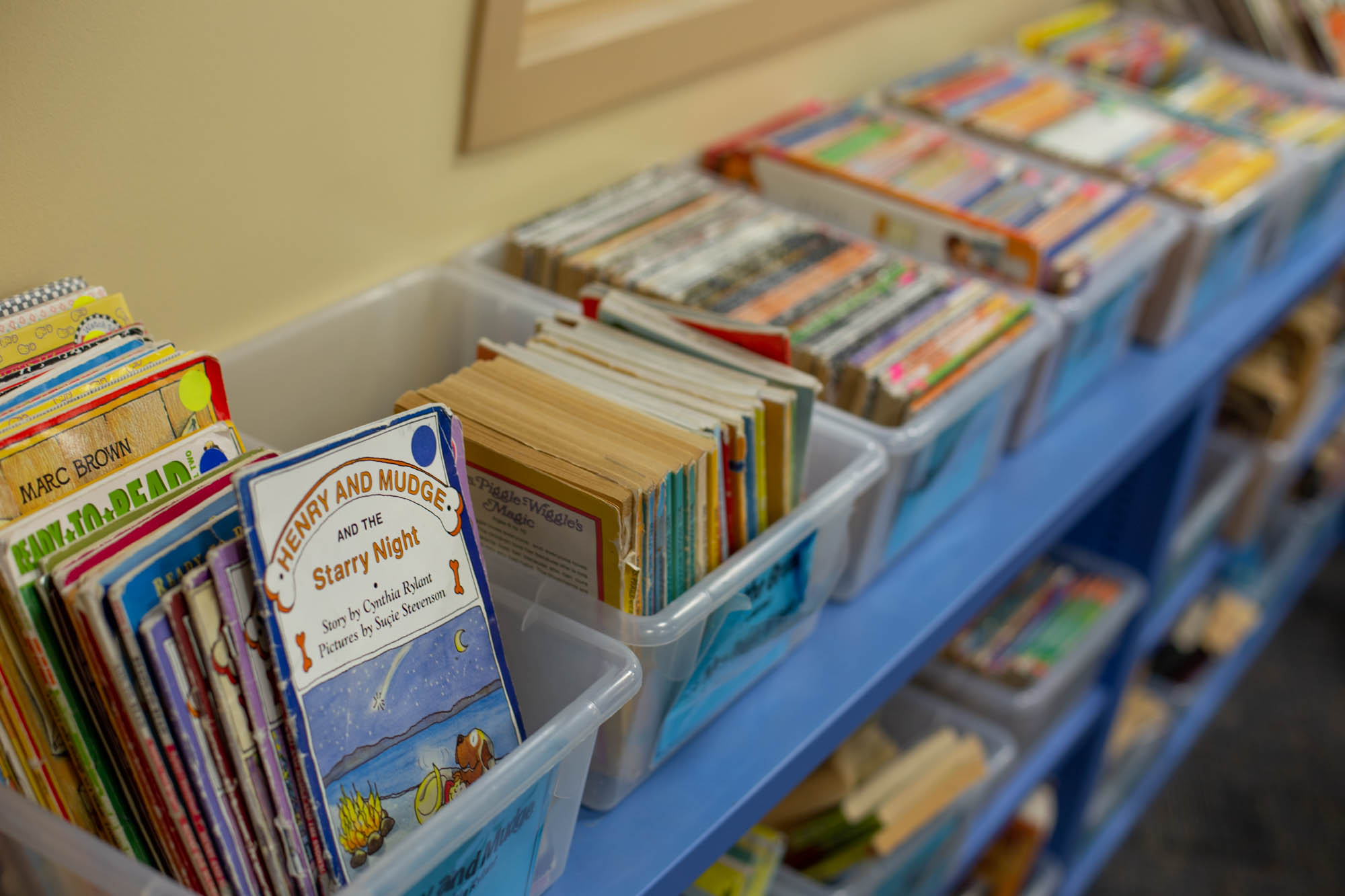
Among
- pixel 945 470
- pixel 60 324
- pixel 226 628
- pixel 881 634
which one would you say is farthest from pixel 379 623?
pixel 945 470

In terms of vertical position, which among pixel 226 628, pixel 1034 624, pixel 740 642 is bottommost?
pixel 1034 624

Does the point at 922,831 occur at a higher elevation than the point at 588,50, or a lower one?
lower

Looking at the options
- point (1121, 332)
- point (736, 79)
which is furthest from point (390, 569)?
point (1121, 332)

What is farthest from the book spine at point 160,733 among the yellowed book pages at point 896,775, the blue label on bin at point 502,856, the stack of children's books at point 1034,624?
the stack of children's books at point 1034,624

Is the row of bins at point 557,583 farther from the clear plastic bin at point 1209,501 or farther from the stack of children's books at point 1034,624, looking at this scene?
the clear plastic bin at point 1209,501

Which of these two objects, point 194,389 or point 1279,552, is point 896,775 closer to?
point 194,389

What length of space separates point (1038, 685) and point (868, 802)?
447 mm

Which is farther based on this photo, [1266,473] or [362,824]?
[1266,473]

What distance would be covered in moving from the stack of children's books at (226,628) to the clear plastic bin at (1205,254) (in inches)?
47.0

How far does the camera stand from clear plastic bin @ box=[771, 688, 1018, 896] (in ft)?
4.54

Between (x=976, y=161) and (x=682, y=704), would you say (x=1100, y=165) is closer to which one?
(x=976, y=161)

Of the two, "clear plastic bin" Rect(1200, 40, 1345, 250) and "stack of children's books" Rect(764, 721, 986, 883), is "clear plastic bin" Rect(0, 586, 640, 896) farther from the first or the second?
"clear plastic bin" Rect(1200, 40, 1345, 250)

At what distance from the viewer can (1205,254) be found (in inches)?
65.2

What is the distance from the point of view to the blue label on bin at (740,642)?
3.14 ft
